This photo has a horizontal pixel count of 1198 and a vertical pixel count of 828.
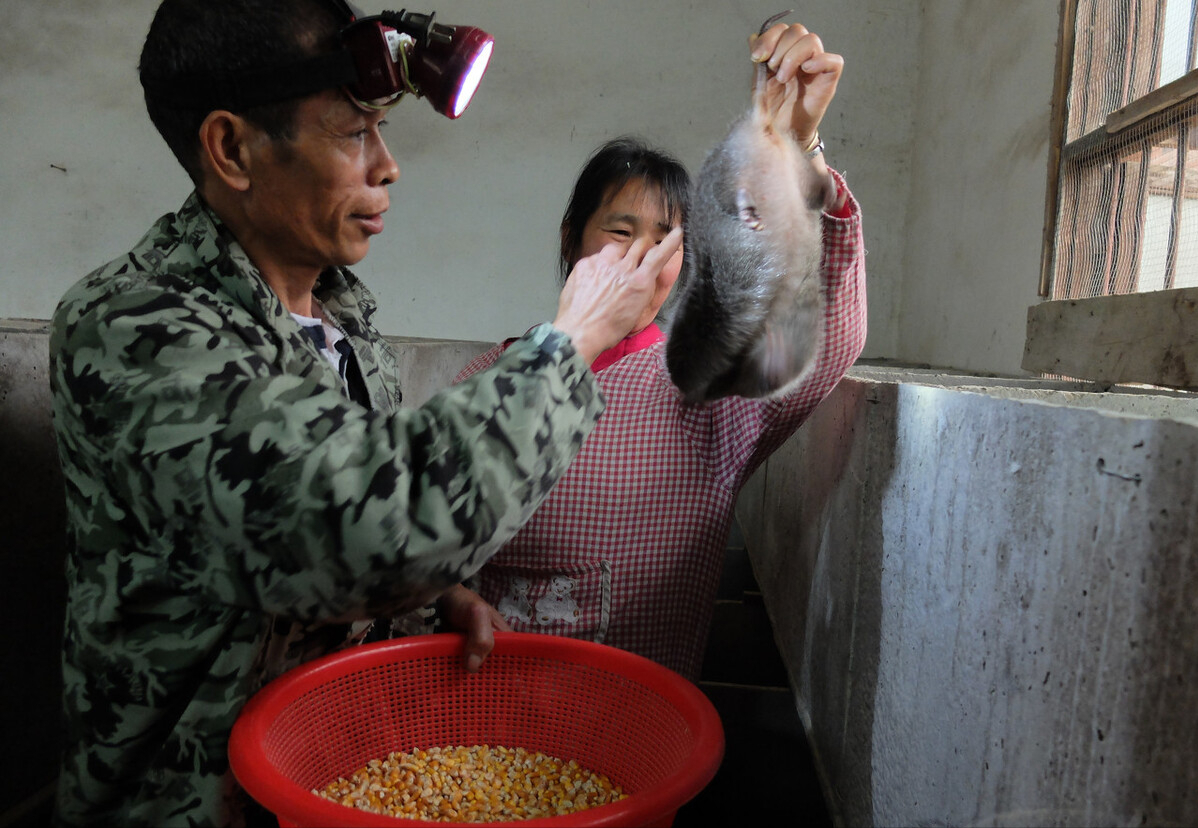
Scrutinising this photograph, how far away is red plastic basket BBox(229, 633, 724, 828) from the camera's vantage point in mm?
864

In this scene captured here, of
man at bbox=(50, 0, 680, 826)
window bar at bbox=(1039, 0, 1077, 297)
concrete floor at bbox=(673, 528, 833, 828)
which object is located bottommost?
concrete floor at bbox=(673, 528, 833, 828)

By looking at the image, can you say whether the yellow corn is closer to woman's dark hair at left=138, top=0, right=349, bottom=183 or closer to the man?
the man

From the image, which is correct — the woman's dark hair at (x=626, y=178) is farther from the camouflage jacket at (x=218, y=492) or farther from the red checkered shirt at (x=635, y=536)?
the camouflage jacket at (x=218, y=492)

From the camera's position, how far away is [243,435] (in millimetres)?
735

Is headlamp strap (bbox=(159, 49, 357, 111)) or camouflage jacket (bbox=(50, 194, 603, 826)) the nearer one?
camouflage jacket (bbox=(50, 194, 603, 826))

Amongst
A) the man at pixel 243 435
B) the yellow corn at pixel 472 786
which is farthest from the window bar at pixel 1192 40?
the yellow corn at pixel 472 786

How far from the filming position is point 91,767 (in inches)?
37.2

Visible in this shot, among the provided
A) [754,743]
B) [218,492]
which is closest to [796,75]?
[218,492]

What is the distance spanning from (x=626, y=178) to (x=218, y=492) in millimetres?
1013

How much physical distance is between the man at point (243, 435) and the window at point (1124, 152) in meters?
1.80

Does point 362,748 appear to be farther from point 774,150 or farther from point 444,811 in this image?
point 774,150

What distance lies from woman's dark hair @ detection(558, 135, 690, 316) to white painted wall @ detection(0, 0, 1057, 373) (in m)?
3.42

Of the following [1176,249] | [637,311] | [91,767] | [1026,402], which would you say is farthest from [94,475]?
[1176,249]

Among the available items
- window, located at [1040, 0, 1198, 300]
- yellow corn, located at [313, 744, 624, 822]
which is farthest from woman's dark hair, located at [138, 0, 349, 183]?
window, located at [1040, 0, 1198, 300]
